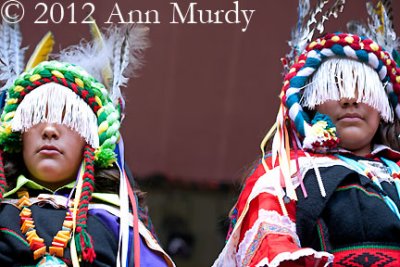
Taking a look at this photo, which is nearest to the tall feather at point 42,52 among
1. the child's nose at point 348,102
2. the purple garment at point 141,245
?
the purple garment at point 141,245

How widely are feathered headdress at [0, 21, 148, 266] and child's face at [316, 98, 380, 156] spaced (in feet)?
2.31

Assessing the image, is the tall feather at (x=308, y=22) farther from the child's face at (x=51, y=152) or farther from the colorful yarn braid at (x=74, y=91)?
the child's face at (x=51, y=152)

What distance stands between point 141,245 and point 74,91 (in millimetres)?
550

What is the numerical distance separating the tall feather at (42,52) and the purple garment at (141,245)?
666 millimetres

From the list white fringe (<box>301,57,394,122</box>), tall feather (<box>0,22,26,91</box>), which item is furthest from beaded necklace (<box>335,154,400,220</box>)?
tall feather (<box>0,22,26,91</box>)

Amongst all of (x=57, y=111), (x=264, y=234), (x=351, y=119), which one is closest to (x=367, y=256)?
(x=264, y=234)

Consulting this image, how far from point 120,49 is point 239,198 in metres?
0.70

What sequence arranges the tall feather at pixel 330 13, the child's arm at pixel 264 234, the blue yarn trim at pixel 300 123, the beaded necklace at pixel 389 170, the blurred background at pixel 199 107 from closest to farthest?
the child's arm at pixel 264 234
the beaded necklace at pixel 389 170
the blue yarn trim at pixel 300 123
the tall feather at pixel 330 13
the blurred background at pixel 199 107

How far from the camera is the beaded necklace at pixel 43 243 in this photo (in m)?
2.31

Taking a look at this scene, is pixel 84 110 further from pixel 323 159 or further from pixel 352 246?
pixel 352 246

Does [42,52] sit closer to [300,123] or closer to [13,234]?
[13,234]

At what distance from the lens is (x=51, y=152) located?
252cm

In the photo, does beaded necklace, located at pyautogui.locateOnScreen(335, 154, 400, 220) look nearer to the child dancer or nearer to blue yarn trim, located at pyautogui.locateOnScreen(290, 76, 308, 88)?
blue yarn trim, located at pyautogui.locateOnScreen(290, 76, 308, 88)

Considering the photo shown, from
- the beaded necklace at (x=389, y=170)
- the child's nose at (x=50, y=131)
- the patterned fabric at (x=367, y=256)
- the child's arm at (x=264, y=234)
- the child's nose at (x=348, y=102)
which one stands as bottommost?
the patterned fabric at (x=367, y=256)
